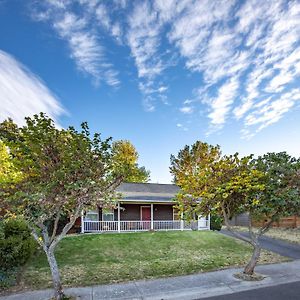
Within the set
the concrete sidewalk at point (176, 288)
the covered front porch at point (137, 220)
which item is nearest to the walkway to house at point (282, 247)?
the concrete sidewalk at point (176, 288)

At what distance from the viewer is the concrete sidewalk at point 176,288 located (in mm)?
7496

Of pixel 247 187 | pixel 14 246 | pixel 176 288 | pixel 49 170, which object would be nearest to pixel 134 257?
pixel 176 288

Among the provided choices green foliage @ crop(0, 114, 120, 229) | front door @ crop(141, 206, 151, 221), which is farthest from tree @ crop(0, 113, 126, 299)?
front door @ crop(141, 206, 151, 221)

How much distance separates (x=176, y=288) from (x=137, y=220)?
572 inches

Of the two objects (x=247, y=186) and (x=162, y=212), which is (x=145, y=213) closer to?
(x=162, y=212)

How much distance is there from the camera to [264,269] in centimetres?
1009

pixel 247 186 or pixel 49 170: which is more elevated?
pixel 49 170

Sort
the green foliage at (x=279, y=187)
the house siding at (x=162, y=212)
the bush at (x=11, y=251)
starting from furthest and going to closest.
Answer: the house siding at (x=162, y=212) → the green foliage at (x=279, y=187) → the bush at (x=11, y=251)

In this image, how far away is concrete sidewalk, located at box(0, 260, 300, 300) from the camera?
750 centimetres

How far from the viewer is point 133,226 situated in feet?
68.7

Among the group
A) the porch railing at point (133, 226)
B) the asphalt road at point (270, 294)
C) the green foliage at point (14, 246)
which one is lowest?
the asphalt road at point (270, 294)

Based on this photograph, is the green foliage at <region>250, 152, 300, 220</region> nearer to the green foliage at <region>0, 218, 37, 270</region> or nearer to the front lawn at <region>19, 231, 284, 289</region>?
the front lawn at <region>19, 231, 284, 289</region>

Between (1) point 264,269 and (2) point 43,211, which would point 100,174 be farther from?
(1) point 264,269

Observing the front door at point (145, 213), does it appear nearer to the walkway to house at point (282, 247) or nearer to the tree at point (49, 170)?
the walkway to house at point (282, 247)
